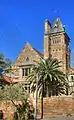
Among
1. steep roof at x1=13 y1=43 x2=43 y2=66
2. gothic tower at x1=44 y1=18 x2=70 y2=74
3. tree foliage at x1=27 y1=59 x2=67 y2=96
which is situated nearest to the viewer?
tree foliage at x1=27 y1=59 x2=67 y2=96

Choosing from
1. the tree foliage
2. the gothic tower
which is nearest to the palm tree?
the tree foliage

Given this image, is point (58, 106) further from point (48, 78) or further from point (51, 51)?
point (51, 51)

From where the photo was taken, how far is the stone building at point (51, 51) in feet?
274

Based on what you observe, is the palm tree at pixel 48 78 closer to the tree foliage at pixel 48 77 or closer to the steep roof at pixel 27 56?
the tree foliage at pixel 48 77

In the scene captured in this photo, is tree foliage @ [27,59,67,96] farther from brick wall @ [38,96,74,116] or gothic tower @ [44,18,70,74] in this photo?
gothic tower @ [44,18,70,74]

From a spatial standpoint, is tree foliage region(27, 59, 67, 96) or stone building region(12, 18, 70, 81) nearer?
tree foliage region(27, 59, 67, 96)

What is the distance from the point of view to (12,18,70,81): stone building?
8341 cm

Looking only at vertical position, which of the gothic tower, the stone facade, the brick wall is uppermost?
the gothic tower

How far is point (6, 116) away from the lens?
58969 millimetres

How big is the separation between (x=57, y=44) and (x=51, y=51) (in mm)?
2790

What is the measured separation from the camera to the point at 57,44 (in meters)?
97.6

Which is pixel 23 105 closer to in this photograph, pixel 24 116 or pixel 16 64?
pixel 24 116

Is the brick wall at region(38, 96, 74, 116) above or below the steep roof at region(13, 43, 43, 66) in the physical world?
below

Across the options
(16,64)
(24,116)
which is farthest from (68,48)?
(24,116)
